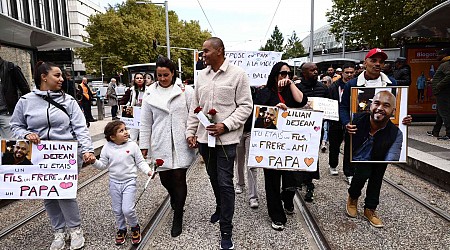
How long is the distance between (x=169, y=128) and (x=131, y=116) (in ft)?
10.3

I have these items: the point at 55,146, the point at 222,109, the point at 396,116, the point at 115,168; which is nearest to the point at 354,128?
the point at 396,116

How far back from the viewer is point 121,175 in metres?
3.58

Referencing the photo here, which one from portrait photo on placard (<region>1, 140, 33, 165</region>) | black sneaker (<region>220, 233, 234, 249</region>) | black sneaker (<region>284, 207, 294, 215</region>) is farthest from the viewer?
black sneaker (<region>284, 207, 294, 215</region>)

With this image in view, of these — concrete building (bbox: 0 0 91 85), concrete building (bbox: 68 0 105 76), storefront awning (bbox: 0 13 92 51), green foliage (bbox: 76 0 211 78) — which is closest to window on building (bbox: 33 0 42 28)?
green foliage (bbox: 76 0 211 78)

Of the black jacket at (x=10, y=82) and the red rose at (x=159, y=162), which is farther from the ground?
the black jacket at (x=10, y=82)

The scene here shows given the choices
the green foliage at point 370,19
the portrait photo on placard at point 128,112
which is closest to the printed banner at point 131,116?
the portrait photo on placard at point 128,112

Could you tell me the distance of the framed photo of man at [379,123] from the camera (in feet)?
12.3

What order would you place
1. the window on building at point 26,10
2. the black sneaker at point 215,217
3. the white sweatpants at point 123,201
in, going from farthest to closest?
1. the window on building at point 26,10
2. the black sneaker at point 215,217
3. the white sweatpants at point 123,201

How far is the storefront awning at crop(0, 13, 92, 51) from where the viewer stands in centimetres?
631

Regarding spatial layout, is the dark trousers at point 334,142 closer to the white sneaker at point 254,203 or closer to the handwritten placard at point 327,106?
the handwritten placard at point 327,106

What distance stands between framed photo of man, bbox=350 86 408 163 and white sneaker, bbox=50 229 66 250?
10.8 feet

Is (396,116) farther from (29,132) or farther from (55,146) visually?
(29,132)

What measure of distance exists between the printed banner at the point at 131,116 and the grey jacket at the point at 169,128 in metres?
2.75

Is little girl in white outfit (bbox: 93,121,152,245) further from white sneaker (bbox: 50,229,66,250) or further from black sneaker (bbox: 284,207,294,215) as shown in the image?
black sneaker (bbox: 284,207,294,215)
